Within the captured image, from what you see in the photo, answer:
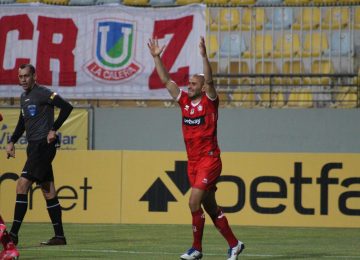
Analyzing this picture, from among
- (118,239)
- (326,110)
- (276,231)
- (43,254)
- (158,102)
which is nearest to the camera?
(43,254)

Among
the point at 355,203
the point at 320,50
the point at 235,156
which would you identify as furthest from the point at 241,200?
the point at 320,50

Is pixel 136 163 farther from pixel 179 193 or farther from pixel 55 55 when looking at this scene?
pixel 55 55

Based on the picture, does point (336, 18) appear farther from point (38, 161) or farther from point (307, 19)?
point (38, 161)

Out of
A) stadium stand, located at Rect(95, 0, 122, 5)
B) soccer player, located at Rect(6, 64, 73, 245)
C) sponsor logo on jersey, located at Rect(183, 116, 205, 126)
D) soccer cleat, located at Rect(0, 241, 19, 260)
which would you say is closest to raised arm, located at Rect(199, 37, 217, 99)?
sponsor logo on jersey, located at Rect(183, 116, 205, 126)

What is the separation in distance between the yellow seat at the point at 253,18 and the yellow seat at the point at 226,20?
149 millimetres

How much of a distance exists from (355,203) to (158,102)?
19.0 ft

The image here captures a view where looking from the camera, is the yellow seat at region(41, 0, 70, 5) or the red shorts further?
the yellow seat at region(41, 0, 70, 5)

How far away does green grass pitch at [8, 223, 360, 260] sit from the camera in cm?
1117

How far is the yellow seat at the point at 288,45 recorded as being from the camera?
21000mm

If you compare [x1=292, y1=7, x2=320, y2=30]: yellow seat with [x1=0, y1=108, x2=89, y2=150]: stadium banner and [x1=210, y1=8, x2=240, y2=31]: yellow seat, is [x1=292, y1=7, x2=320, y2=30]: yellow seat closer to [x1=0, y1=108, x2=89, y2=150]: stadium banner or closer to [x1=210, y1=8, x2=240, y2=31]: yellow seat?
[x1=210, y1=8, x2=240, y2=31]: yellow seat

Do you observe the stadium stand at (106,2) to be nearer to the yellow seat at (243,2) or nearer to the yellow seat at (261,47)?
the yellow seat at (243,2)

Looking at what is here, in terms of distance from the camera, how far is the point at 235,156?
672 inches

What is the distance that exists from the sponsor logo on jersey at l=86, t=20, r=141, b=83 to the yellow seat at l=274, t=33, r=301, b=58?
10.1ft

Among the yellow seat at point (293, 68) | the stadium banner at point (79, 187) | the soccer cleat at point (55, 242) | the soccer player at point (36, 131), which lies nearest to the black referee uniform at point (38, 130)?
the soccer player at point (36, 131)
